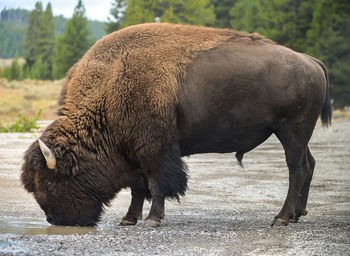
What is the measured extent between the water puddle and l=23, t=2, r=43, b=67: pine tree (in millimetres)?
89775

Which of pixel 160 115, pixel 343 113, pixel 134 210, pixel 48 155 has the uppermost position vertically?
pixel 160 115

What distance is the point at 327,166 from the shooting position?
533 inches

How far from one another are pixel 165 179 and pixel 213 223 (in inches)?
32.7

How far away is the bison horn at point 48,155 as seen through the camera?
6.63m

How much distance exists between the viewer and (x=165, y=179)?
702 cm

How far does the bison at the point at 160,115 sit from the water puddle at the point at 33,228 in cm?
14

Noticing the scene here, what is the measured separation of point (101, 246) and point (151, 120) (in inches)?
74.3

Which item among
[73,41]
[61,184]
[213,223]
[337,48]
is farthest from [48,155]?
[73,41]

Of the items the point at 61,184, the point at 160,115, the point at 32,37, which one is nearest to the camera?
the point at 61,184

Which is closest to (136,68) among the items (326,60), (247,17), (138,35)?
(138,35)

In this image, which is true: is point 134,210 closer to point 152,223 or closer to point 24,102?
point 152,223

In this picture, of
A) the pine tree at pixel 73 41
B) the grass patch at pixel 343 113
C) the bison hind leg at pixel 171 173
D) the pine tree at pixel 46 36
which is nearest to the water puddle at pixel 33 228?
the bison hind leg at pixel 171 173

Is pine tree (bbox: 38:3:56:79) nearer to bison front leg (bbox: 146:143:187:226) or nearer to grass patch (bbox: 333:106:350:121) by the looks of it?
grass patch (bbox: 333:106:350:121)

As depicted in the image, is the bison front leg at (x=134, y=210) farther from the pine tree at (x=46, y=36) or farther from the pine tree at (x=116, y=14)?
the pine tree at (x=46, y=36)
